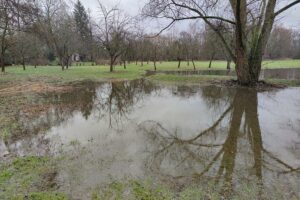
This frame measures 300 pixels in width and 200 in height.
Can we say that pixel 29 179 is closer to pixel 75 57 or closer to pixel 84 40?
pixel 84 40

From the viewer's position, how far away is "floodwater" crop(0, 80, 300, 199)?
434 centimetres

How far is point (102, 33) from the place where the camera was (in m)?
27.3

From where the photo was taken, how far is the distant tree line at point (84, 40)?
16447mm

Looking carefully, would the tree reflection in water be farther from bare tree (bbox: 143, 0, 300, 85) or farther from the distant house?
the distant house

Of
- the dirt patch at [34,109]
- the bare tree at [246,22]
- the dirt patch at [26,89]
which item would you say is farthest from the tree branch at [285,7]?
the dirt patch at [26,89]

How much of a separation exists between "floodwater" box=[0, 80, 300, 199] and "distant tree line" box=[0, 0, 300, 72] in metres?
7.96

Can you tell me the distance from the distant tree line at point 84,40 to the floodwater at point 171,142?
26.1ft

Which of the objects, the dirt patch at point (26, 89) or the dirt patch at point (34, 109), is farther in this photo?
the dirt patch at point (26, 89)

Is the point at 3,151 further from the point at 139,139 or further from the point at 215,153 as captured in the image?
the point at 215,153

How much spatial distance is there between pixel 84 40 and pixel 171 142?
52.1 metres

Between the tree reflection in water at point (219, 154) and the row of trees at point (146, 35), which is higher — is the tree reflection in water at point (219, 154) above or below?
below

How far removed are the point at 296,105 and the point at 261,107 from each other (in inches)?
56.8

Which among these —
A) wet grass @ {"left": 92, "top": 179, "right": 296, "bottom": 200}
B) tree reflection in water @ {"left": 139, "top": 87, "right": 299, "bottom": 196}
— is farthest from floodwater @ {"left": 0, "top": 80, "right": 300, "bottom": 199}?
wet grass @ {"left": 92, "top": 179, "right": 296, "bottom": 200}

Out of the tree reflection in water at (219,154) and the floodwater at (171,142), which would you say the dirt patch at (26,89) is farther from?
the tree reflection in water at (219,154)
